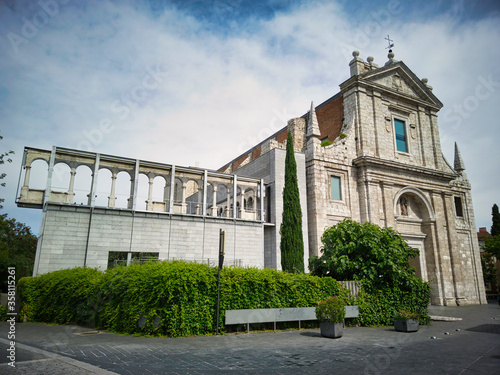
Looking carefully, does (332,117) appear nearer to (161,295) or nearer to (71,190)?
(71,190)

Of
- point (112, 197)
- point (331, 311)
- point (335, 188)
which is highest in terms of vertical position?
point (335, 188)

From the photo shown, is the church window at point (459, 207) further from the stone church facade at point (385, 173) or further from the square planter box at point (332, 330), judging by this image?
the square planter box at point (332, 330)

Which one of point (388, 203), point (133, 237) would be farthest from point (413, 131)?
point (133, 237)

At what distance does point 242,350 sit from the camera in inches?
334

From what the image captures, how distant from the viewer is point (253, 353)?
8.13m

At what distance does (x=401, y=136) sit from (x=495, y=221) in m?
28.4

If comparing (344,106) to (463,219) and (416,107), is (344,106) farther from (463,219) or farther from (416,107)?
(463,219)

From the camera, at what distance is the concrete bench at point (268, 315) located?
11.2m

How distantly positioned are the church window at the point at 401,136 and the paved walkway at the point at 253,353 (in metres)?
21.1

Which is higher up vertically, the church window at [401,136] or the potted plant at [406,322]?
the church window at [401,136]

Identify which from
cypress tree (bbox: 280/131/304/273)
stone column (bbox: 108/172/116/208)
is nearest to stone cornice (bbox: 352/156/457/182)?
cypress tree (bbox: 280/131/304/273)

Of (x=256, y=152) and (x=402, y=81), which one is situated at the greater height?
(x=402, y=81)

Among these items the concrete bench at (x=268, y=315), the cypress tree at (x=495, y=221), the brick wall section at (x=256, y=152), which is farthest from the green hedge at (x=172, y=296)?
the cypress tree at (x=495, y=221)

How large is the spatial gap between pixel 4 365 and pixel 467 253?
3542cm
